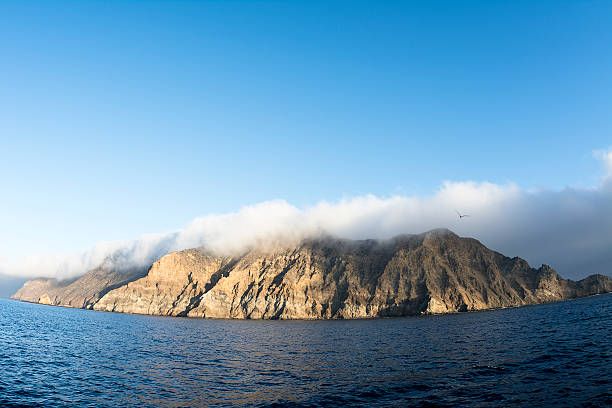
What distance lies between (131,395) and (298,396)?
17820 millimetres

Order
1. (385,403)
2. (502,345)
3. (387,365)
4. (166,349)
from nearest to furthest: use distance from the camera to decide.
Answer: (385,403) < (387,365) < (502,345) < (166,349)

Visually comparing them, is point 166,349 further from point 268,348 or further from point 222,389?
point 222,389

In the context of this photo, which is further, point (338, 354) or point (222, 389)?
point (338, 354)

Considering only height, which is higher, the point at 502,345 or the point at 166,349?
the point at 502,345

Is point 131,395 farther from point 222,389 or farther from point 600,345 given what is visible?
point 600,345

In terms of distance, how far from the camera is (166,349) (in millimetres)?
66500

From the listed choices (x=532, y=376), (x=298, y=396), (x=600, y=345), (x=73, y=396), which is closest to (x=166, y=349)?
(x=73, y=396)

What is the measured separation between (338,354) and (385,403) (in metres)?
31.0

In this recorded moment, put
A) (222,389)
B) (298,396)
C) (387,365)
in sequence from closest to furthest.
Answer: (298,396)
(222,389)
(387,365)

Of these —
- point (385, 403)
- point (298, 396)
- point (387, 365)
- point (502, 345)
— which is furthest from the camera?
point (502, 345)

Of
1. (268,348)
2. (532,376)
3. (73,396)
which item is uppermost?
(532,376)

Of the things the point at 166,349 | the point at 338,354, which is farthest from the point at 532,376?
the point at 166,349

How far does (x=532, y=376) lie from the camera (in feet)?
112

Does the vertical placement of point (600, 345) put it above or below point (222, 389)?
above
